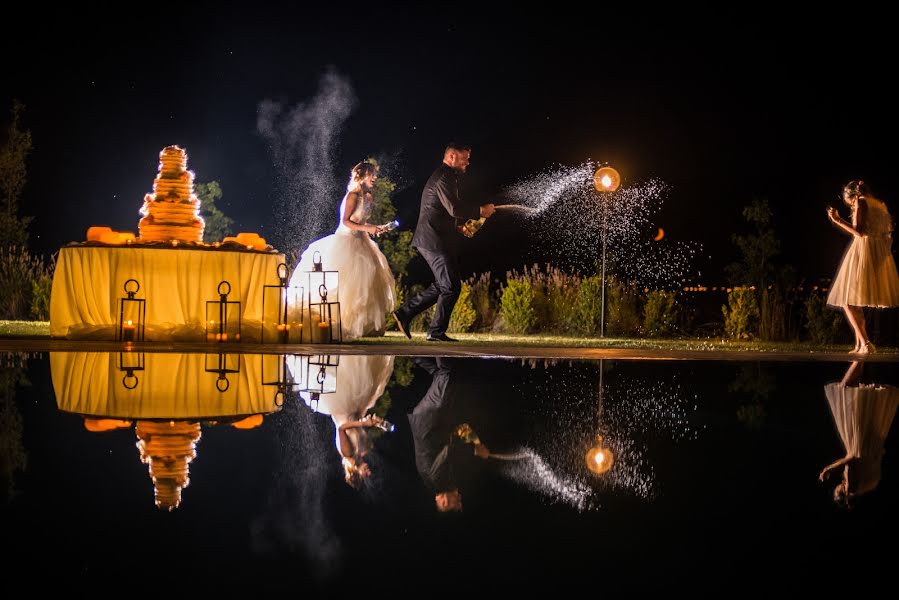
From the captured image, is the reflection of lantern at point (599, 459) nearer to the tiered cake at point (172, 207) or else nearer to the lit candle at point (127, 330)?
the lit candle at point (127, 330)

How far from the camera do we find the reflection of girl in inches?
384

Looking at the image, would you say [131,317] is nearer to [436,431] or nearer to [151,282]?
[151,282]

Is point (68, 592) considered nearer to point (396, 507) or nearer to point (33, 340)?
point (396, 507)

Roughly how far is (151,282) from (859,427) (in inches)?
261

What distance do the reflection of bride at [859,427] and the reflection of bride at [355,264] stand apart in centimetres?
497

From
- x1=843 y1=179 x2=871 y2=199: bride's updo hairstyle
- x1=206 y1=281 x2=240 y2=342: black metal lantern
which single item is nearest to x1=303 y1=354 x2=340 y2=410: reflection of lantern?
x1=206 y1=281 x2=240 y2=342: black metal lantern

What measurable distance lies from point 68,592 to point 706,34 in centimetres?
1616

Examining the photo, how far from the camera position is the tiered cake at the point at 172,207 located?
10.1m

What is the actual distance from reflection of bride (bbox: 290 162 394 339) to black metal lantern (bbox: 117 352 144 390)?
9.59 ft

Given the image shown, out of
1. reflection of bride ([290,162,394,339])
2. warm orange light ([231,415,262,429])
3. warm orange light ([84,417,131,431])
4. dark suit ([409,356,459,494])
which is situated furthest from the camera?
reflection of bride ([290,162,394,339])

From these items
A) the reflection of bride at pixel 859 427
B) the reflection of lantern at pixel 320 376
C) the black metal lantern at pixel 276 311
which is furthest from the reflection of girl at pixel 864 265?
the black metal lantern at pixel 276 311

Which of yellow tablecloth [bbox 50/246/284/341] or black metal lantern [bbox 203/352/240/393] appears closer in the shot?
black metal lantern [bbox 203/352/240/393]

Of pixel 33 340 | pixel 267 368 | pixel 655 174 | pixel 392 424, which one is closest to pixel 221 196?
pixel 655 174

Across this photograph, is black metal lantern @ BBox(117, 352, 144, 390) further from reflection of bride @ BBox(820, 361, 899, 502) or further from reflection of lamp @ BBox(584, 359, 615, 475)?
reflection of bride @ BBox(820, 361, 899, 502)
